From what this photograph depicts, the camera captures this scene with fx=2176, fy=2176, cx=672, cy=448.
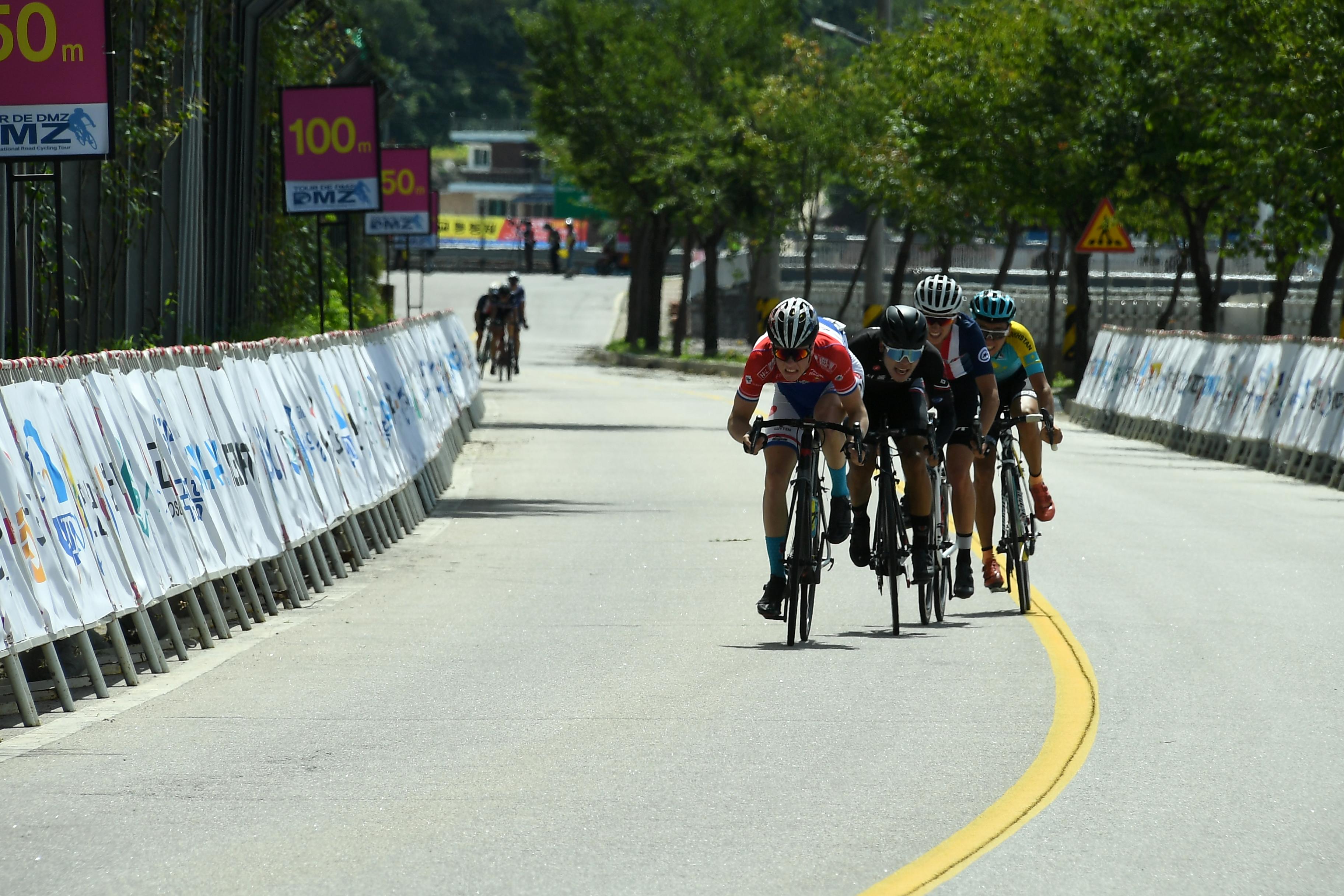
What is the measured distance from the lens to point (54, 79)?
41.3 feet

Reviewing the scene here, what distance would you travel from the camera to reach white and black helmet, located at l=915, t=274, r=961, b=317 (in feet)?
38.6

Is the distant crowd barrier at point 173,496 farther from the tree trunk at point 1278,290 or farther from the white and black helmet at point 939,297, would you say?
the tree trunk at point 1278,290

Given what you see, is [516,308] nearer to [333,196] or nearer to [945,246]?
[945,246]

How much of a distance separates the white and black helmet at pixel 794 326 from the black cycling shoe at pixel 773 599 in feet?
3.94

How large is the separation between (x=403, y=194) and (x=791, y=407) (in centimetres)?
2303

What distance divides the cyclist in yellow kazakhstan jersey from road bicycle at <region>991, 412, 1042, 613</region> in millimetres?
89

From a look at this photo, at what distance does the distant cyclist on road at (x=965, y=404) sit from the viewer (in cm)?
1198

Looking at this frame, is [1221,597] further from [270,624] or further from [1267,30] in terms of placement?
[1267,30]

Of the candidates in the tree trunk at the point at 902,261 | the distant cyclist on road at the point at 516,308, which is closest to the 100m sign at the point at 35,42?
the distant cyclist on road at the point at 516,308

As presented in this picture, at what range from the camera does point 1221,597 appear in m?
12.9

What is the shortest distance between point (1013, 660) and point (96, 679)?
13.9ft

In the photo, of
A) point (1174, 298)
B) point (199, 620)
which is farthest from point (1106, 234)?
point (199, 620)

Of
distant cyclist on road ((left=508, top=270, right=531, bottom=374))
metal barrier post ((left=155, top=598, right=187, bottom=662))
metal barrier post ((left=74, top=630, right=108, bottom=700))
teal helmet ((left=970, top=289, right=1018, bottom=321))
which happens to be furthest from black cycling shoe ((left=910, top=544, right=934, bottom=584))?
distant cyclist on road ((left=508, top=270, right=531, bottom=374))

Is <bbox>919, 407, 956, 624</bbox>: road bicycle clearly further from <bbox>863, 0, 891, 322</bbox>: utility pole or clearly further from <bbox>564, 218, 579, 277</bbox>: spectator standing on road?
<bbox>564, 218, 579, 277</bbox>: spectator standing on road
